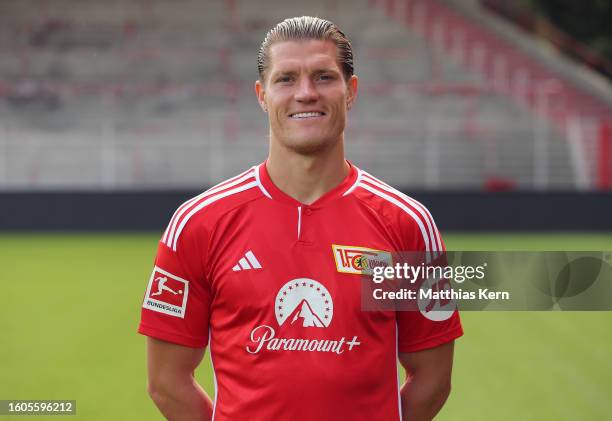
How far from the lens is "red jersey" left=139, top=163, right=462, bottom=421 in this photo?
6.82ft

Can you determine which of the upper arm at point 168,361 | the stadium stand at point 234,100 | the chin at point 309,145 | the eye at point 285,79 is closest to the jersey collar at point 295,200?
the chin at point 309,145

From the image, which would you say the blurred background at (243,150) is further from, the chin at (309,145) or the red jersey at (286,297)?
the chin at (309,145)

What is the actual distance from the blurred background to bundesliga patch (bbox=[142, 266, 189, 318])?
107 inches

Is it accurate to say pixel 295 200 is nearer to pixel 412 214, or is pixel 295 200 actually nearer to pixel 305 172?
pixel 305 172

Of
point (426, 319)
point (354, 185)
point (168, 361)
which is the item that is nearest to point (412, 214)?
point (354, 185)

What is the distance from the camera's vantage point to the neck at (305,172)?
7.17 ft

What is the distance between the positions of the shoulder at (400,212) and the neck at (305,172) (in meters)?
0.08

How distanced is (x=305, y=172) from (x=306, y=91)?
22cm

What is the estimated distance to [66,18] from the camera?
21094 mm

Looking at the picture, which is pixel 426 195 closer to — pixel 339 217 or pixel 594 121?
pixel 594 121

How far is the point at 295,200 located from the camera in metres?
2.19

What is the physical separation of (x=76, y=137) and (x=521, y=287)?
1535 cm

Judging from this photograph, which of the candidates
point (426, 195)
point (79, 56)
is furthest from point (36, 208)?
point (79, 56)

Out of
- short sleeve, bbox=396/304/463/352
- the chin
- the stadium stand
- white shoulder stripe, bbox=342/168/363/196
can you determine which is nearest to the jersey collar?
white shoulder stripe, bbox=342/168/363/196
